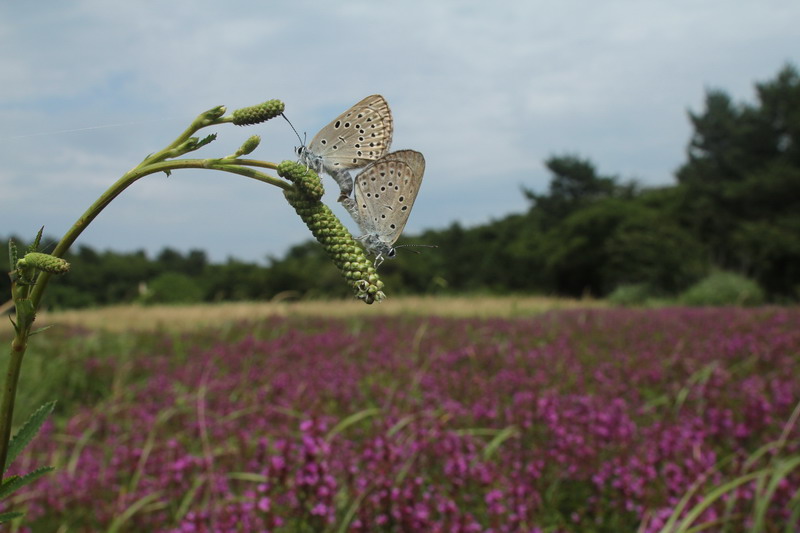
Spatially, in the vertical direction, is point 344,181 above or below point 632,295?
above

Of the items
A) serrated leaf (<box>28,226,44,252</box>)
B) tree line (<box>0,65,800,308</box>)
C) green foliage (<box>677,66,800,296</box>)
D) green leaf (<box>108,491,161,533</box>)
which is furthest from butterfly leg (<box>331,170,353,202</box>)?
green foliage (<box>677,66,800,296</box>)

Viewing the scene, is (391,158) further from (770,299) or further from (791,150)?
(791,150)

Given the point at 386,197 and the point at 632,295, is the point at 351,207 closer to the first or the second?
the point at 386,197

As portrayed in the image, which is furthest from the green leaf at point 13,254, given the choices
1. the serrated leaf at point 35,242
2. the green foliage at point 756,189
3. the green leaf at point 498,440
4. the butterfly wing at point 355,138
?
the green foliage at point 756,189

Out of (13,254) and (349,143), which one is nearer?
(13,254)

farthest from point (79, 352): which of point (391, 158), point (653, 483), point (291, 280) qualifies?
point (291, 280)

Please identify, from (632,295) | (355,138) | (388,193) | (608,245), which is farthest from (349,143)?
(608,245)
